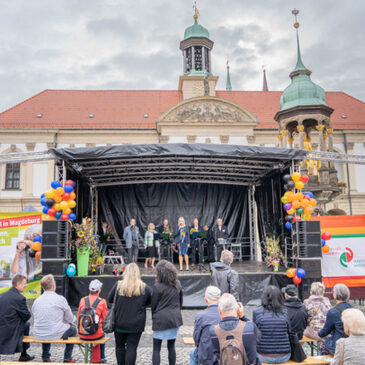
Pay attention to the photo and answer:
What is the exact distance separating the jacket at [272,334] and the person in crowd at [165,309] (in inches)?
42.5

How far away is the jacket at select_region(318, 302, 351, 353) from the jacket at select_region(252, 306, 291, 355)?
27.2 inches

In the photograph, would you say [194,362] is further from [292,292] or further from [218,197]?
[218,197]

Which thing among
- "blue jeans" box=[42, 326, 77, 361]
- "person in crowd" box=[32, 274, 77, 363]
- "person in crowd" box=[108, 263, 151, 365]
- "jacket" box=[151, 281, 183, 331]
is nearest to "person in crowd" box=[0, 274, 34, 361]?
"person in crowd" box=[32, 274, 77, 363]

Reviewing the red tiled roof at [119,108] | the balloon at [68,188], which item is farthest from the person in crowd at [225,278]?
the red tiled roof at [119,108]

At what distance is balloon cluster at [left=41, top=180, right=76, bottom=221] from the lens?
29.4ft

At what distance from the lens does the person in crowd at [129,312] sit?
430cm

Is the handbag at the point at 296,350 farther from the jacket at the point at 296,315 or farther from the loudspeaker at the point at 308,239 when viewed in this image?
the loudspeaker at the point at 308,239

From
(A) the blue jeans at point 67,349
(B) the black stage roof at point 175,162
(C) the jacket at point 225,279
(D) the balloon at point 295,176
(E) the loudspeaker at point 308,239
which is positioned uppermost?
(B) the black stage roof at point 175,162

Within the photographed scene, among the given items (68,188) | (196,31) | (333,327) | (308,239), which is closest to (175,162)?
(68,188)

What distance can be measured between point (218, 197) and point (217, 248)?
307cm

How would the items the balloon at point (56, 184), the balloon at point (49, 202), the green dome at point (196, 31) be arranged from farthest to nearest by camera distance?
the green dome at point (196, 31) → the balloon at point (56, 184) → the balloon at point (49, 202)

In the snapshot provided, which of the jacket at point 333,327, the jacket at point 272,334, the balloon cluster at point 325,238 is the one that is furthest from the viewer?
the balloon cluster at point 325,238

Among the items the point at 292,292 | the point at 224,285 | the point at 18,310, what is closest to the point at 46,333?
the point at 18,310

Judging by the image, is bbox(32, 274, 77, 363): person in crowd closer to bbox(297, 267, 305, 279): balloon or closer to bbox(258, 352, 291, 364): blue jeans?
bbox(258, 352, 291, 364): blue jeans
